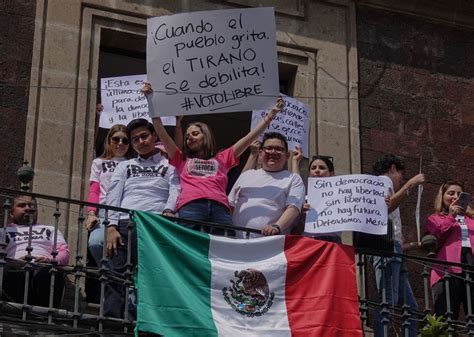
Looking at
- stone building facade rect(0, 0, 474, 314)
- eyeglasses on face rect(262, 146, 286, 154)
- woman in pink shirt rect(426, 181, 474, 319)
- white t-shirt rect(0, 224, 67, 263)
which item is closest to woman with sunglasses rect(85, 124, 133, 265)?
white t-shirt rect(0, 224, 67, 263)

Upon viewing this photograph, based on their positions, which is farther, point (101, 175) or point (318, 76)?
point (318, 76)

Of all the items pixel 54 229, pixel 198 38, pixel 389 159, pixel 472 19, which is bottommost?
pixel 54 229

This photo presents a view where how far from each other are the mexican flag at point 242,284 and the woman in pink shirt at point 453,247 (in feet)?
3.67

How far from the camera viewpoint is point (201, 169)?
35.9ft

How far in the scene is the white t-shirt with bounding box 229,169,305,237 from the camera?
11.0 metres

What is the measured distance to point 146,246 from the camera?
10.5m

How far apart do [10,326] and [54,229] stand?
112 cm

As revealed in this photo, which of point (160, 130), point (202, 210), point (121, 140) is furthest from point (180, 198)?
point (121, 140)

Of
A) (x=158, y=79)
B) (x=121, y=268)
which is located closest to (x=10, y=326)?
(x=121, y=268)

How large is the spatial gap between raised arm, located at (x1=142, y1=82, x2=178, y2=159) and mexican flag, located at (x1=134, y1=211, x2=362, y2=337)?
672mm

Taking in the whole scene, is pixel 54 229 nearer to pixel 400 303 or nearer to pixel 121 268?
pixel 121 268

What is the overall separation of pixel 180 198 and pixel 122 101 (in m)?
1.75

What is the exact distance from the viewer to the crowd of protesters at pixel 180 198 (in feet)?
35.1

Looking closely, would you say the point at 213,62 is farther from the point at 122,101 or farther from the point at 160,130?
the point at 122,101
